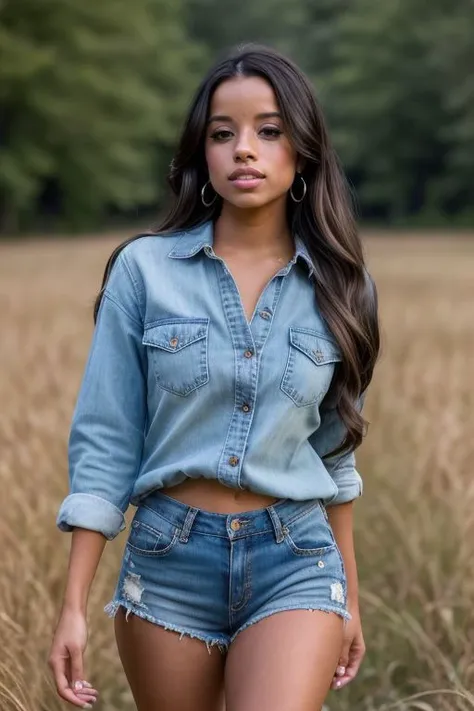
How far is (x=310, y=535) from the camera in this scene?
6.36 ft

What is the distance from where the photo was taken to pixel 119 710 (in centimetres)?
306

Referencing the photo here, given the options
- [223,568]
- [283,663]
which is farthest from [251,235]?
[283,663]

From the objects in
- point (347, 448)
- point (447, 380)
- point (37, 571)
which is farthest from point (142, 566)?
point (447, 380)

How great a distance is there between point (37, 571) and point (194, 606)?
1692 mm

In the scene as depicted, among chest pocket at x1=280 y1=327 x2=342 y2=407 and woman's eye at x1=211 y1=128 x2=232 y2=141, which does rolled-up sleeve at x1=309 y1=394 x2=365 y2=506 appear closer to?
chest pocket at x1=280 y1=327 x2=342 y2=407

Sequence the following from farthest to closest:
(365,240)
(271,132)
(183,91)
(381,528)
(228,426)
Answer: (183,91), (365,240), (381,528), (271,132), (228,426)

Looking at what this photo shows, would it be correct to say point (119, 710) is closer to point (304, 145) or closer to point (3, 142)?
point (304, 145)

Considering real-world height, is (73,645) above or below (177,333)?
below

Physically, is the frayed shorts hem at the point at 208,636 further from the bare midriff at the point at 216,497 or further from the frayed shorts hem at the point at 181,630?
the bare midriff at the point at 216,497

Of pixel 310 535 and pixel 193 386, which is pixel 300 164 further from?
pixel 310 535

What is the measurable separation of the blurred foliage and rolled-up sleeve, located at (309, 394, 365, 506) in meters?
28.4

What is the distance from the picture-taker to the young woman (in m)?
1.88

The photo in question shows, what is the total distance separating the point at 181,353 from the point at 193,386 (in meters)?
0.05

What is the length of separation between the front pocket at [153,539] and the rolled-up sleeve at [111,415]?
4 cm
